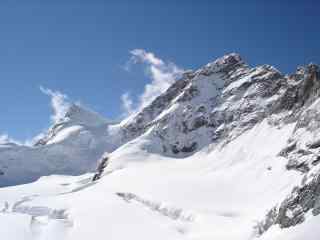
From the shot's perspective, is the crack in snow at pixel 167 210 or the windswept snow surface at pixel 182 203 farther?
the crack in snow at pixel 167 210

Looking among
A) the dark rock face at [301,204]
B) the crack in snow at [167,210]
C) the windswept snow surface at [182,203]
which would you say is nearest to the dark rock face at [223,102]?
the windswept snow surface at [182,203]

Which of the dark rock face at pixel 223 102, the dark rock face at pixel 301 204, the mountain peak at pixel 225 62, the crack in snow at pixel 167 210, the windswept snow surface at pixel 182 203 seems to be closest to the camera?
the dark rock face at pixel 301 204

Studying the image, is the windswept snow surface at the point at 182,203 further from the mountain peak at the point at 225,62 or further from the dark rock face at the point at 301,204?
the mountain peak at the point at 225,62

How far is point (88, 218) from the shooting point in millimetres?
53750

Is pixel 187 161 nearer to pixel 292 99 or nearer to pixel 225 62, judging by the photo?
pixel 292 99

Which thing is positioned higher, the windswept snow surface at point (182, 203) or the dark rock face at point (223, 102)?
the dark rock face at point (223, 102)

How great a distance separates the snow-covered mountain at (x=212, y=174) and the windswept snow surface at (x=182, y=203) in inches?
7.7

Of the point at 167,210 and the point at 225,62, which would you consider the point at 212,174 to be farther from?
the point at 225,62

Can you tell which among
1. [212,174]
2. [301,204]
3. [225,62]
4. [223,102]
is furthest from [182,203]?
[225,62]

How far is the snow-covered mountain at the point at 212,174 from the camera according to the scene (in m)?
43.0

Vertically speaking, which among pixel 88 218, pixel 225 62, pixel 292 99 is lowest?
pixel 88 218

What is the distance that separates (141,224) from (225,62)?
113726 millimetres

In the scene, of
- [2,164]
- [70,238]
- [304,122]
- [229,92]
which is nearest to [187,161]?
[229,92]

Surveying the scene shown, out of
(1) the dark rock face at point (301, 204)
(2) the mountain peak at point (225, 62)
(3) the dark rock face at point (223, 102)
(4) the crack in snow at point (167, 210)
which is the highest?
(2) the mountain peak at point (225, 62)
